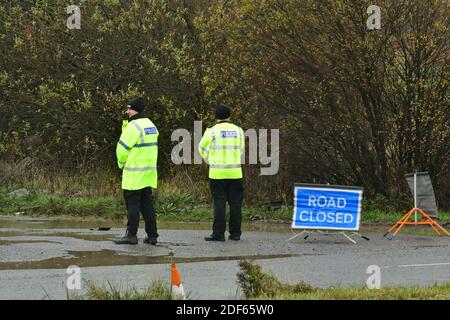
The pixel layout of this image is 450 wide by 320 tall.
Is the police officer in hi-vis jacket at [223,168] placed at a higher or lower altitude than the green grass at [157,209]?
higher

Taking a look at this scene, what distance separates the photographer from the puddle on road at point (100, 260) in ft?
37.9

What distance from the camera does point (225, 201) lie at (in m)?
14.6

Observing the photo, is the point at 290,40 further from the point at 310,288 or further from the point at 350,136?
the point at 310,288

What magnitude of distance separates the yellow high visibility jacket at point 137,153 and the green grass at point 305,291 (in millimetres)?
4516

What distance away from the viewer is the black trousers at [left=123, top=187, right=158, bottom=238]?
1364 centimetres

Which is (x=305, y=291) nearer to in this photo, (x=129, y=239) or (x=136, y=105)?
(x=129, y=239)

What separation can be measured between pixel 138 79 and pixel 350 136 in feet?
22.3

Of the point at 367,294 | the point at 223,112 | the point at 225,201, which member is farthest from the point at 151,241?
the point at 367,294

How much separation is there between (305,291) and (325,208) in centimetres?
561

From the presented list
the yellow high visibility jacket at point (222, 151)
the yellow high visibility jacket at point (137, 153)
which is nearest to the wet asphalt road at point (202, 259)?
the yellow high visibility jacket at point (137, 153)

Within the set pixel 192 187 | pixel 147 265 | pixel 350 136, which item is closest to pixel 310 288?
pixel 147 265

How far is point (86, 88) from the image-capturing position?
78.3 feet

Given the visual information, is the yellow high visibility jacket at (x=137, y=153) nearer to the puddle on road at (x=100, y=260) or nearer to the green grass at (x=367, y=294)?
the puddle on road at (x=100, y=260)

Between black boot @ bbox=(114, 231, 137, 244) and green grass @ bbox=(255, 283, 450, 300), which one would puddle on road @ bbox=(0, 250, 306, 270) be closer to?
black boot @ bbox=(114, 231, 137, 244)
